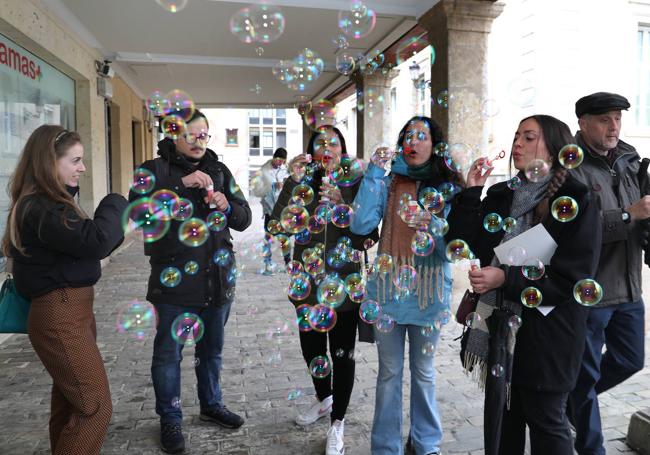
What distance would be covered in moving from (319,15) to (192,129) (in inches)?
223

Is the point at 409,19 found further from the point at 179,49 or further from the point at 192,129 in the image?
the point at 192,129

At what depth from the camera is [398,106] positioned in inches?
619

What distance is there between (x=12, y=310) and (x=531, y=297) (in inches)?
95.6

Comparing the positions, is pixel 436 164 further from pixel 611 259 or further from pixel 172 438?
pixel 172 438

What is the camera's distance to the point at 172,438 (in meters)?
2.95

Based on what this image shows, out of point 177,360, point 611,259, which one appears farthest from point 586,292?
point 177,360

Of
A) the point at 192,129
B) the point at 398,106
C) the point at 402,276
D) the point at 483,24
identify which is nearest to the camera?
the point at 402,276

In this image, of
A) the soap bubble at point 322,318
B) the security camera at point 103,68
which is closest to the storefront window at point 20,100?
the security camera at point 103,68

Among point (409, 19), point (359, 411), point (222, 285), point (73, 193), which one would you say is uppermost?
point (409, 19)

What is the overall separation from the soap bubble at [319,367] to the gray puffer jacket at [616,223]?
171 cm

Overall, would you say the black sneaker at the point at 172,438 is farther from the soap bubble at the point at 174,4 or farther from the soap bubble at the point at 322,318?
the soap bubble at the point at 174,4

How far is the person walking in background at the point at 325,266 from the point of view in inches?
118

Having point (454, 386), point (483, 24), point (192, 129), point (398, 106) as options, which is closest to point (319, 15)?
point (483, 24)

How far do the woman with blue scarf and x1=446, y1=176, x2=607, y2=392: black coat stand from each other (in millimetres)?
589
